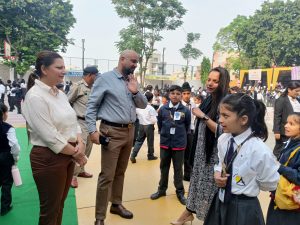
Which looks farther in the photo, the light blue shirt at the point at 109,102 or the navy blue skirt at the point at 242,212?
the light blue shirt at the point at 109,102

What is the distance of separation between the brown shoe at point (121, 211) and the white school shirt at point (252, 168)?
175 centimetres

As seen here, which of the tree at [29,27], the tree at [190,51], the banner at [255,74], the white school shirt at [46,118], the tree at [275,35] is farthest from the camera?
the tree at [275,35]

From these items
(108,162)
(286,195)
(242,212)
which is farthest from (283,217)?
(108,162)

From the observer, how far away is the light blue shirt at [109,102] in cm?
307

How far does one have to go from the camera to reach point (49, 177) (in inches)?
86.7

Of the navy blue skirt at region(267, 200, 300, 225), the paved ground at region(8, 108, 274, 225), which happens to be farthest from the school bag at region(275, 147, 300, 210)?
the paved ground at region(8, 108, 274, 225)

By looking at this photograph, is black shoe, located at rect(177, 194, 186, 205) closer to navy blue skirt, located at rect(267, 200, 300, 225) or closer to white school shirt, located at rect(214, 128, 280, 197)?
navy blue skirt, located at rect(267, 200, 300, 225)

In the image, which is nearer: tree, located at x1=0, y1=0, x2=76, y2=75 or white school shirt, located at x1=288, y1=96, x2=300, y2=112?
white school shirt, located at x1=288, y1=96, x2=300, y2=112

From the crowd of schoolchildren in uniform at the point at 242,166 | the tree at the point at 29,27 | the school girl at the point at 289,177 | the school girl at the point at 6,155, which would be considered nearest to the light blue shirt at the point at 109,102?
the crowd of schoolchildren in uniform at the point at 242,166

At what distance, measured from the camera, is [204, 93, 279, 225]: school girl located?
1905 mm

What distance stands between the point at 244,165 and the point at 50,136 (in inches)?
53.7

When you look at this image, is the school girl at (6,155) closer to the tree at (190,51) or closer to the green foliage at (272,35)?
the tree at (190,51)

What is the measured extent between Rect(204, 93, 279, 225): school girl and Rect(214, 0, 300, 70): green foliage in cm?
3405

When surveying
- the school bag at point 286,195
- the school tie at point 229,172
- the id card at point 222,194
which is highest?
the school tie at point 229,172
